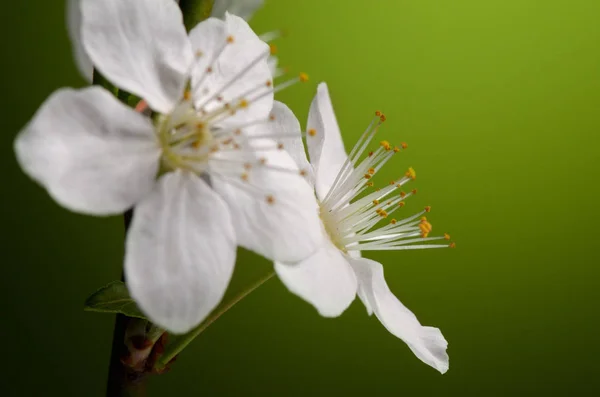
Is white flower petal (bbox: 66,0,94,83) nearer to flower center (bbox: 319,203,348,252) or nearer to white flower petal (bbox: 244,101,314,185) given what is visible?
white flower petal (bbox: 244,101,314,185)

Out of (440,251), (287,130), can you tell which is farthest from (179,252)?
(440,251)

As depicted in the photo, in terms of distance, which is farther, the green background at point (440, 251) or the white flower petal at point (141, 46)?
the green background at point (440, 251)

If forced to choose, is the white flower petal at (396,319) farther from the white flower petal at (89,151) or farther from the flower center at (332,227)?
the white flower petal at (89,151)

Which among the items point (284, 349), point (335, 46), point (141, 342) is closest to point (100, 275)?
point (284, 349)

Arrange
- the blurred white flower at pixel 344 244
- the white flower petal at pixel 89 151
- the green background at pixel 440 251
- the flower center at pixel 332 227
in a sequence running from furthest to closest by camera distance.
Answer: the green background at pixel 440 251
the flower center at pixel 332 227
the blurred white flower at pixel 344 244
the white flower petal at pixel 89 151

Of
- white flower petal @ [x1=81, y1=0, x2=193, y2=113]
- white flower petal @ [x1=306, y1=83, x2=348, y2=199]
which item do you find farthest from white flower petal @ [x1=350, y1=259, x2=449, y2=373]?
white flower petal @ [x1=81, y1=0, x2=193, y2=113]

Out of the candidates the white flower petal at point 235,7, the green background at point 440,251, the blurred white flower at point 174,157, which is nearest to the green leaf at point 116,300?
the blurred white flower at point 174,157
